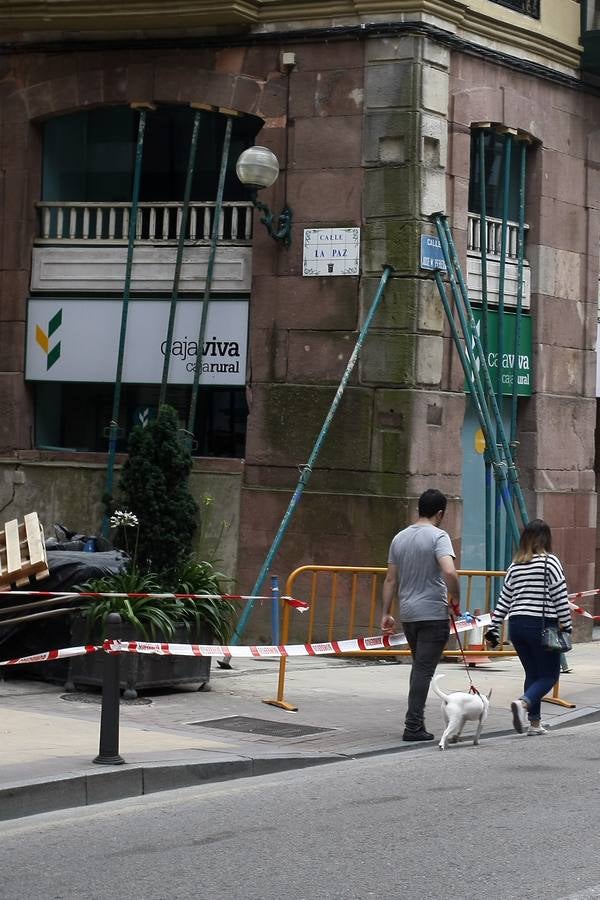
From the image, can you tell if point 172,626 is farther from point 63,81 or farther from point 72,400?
point 63,81

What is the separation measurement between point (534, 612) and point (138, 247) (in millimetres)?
7838

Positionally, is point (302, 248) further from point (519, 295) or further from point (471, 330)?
point (519, 295)

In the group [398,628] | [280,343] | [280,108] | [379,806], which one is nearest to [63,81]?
[280,108]

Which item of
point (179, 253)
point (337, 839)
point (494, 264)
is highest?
point (494, 264)

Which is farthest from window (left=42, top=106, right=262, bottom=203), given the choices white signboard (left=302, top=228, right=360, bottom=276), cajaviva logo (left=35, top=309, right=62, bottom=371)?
cajaviva logo (left=35, top=309, right=62, bottom=371)

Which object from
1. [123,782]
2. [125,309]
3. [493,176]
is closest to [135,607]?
[123,782]

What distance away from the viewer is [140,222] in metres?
16.7

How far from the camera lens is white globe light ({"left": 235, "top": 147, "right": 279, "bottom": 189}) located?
15.0 meters

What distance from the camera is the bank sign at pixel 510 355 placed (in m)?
16.7

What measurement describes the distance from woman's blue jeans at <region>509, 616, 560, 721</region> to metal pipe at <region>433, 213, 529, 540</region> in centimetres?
500

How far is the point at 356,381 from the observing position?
1541 cm

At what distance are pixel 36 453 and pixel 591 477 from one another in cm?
679

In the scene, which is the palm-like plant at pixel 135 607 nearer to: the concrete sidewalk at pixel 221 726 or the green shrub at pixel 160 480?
the concrete sidewalk at pixel 221 726

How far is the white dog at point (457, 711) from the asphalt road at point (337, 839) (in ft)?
1.74
